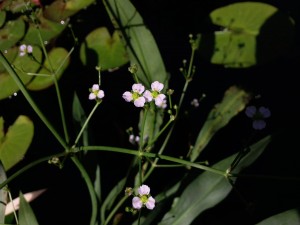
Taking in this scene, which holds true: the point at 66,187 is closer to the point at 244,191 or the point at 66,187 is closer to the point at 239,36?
the point at 244,191

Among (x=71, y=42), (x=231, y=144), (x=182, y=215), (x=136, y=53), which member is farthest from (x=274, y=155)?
(x=71, y=42)

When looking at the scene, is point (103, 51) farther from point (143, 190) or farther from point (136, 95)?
point (143, 190)

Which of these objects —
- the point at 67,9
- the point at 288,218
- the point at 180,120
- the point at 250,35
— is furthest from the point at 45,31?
the point at 288,218

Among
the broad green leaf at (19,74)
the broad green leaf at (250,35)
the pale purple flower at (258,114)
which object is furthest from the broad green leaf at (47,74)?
the pale purple flower at (258,114)

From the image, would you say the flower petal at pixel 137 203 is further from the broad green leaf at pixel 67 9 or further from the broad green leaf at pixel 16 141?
the broad green leaf at pixel 67 9

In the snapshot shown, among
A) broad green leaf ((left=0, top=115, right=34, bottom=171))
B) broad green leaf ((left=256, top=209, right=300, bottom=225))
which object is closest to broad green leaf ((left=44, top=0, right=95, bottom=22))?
broad green leaf ((left=0, top=115, right=34, bottom=171))
